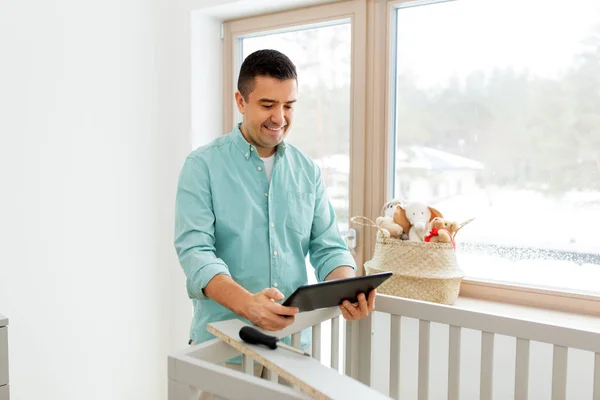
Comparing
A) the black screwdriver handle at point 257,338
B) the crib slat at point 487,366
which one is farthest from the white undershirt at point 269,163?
the crib slat at point 487,366

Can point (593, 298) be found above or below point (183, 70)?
below

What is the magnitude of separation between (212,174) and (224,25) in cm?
136

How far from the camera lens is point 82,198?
2084 mm

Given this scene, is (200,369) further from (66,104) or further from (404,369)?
(66,104)

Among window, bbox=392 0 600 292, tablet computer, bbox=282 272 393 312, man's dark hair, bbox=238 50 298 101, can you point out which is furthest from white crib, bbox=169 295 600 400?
man's dark hair, bbox=238 50 298 101

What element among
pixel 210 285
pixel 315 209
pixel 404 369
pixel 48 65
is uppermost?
pixel 48 65

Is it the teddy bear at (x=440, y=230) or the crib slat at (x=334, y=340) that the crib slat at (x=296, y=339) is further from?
the teddy bear at (x=440, y=230)

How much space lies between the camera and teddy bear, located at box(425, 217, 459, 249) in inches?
69.6

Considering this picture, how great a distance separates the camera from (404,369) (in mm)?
1840

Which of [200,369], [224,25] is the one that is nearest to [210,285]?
[200,369]

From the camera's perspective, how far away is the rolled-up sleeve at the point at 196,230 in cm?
117

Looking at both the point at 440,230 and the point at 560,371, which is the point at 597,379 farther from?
the point at 440,230

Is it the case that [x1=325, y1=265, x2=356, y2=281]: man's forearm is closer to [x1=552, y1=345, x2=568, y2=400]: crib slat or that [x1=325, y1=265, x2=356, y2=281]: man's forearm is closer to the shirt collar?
the shirt collar

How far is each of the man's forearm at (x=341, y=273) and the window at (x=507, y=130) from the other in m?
0.72
